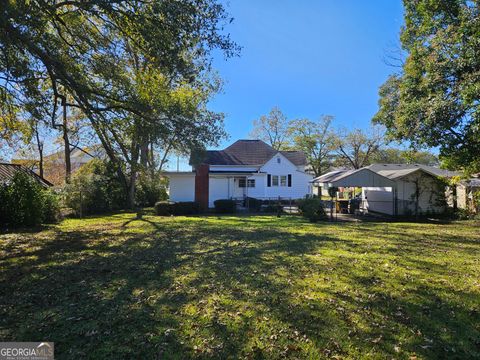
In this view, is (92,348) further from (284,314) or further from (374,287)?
(374,287)

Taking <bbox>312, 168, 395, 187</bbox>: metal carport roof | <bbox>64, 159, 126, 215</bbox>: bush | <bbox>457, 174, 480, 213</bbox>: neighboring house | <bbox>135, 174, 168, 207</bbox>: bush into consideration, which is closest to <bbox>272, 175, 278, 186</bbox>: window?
<bbox>135, 174, 168, 207</bbox>: bush

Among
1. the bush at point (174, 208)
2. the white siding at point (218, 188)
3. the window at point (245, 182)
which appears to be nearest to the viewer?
the bush at point (174, 208)

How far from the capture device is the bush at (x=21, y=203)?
13.5 meters

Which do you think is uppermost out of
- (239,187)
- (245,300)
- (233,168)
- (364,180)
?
(233,168)

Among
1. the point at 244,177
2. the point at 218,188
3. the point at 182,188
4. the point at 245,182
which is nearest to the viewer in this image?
the point at 182,188

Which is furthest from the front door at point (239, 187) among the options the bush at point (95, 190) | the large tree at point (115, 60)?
the large tree at point (115, 60)

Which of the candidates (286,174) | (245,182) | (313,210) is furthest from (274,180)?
(313,210)

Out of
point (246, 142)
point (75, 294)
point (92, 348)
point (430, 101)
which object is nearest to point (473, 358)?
point (92, 348)

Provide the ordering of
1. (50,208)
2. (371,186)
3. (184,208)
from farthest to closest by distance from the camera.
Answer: (184,208) < (371,186) < (50,208)

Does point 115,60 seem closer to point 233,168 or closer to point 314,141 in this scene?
point 233,168

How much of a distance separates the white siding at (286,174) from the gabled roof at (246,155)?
1.18 m

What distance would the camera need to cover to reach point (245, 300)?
16.4ft

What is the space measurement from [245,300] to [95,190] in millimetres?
18994

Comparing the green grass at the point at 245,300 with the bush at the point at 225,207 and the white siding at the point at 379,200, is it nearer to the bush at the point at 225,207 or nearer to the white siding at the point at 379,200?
the bush at the point at 225,207
